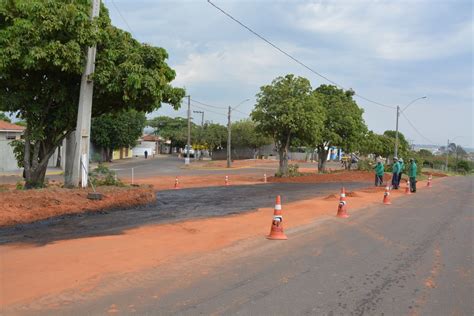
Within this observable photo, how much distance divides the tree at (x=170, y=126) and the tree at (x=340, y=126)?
→ 5448cm

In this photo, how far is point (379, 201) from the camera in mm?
18734

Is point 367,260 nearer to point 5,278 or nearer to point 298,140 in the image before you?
point 5,278

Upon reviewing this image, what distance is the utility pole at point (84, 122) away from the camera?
13.5 meters

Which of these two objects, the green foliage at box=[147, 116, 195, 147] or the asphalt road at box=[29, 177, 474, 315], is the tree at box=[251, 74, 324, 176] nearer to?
the asphalt road at box=[29, 177, 474, 315]

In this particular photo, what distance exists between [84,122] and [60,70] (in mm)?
1637

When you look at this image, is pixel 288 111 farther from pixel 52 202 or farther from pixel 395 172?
pixel 52 202

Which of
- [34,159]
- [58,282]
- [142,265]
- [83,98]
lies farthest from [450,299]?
[34,159]

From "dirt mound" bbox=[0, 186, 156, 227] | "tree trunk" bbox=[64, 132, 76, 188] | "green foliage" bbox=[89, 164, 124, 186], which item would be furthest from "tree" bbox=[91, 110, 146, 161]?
"dirt mound" bbox=[0, 186, 156, 227]

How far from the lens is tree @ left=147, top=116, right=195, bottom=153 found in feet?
314

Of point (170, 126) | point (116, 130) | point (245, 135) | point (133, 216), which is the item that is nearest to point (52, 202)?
point (133, 216)

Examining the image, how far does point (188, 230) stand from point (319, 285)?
15.4 feet

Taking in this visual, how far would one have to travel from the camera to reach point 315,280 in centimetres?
648

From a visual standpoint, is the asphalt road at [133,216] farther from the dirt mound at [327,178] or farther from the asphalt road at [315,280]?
the dirt mound at [327,178]

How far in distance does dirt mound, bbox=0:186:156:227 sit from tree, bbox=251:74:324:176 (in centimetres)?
1651
